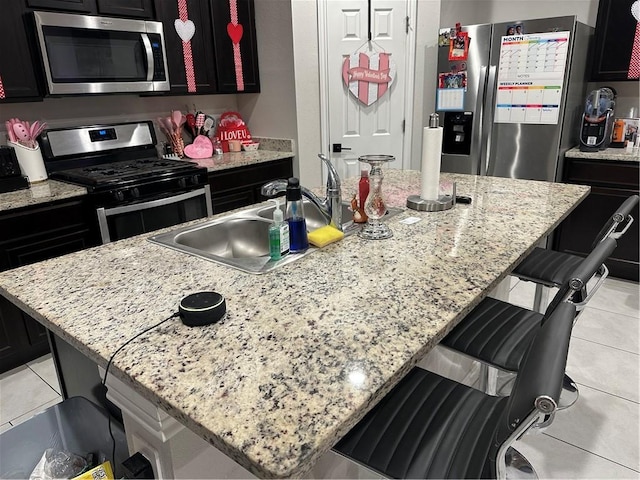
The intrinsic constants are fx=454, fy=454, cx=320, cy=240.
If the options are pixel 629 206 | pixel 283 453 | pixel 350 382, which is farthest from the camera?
pixel 629 206

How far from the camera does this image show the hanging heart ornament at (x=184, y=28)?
125 inches

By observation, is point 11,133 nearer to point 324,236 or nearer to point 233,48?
point 233,48

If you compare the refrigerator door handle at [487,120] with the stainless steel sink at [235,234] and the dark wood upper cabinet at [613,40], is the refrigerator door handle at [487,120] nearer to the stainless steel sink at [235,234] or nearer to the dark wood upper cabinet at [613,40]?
the dark wood upper cabinet at [613,40]

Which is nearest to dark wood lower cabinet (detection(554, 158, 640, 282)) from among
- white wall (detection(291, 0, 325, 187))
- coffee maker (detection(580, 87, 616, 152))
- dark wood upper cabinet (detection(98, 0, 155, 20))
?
coffee maker (detection(580, 87, 616, 152))

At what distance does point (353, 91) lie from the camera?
378 centimetres

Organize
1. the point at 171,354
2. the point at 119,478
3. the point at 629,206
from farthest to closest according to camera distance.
Answer: 1. the point at 629,206
2. the point at 119,478
3. the point at 171,354

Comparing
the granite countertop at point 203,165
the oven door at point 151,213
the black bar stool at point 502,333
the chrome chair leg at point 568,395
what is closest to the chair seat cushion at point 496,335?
the black bar stool at point 502,333

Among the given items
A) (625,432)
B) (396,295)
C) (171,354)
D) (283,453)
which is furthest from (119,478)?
(625,432)

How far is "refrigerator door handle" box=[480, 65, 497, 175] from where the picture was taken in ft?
11.5

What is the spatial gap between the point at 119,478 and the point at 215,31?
317 centimetres

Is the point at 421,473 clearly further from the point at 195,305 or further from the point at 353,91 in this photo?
the point at 353,91

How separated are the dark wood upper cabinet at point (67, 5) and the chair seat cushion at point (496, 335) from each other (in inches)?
108

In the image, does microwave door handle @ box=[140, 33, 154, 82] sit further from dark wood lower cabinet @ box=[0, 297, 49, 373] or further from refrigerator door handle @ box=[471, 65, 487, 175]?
refrigerator door handle @ box=[471, 65, 487, 175]

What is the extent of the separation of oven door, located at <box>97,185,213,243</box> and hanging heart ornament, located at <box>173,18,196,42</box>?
1111mm
